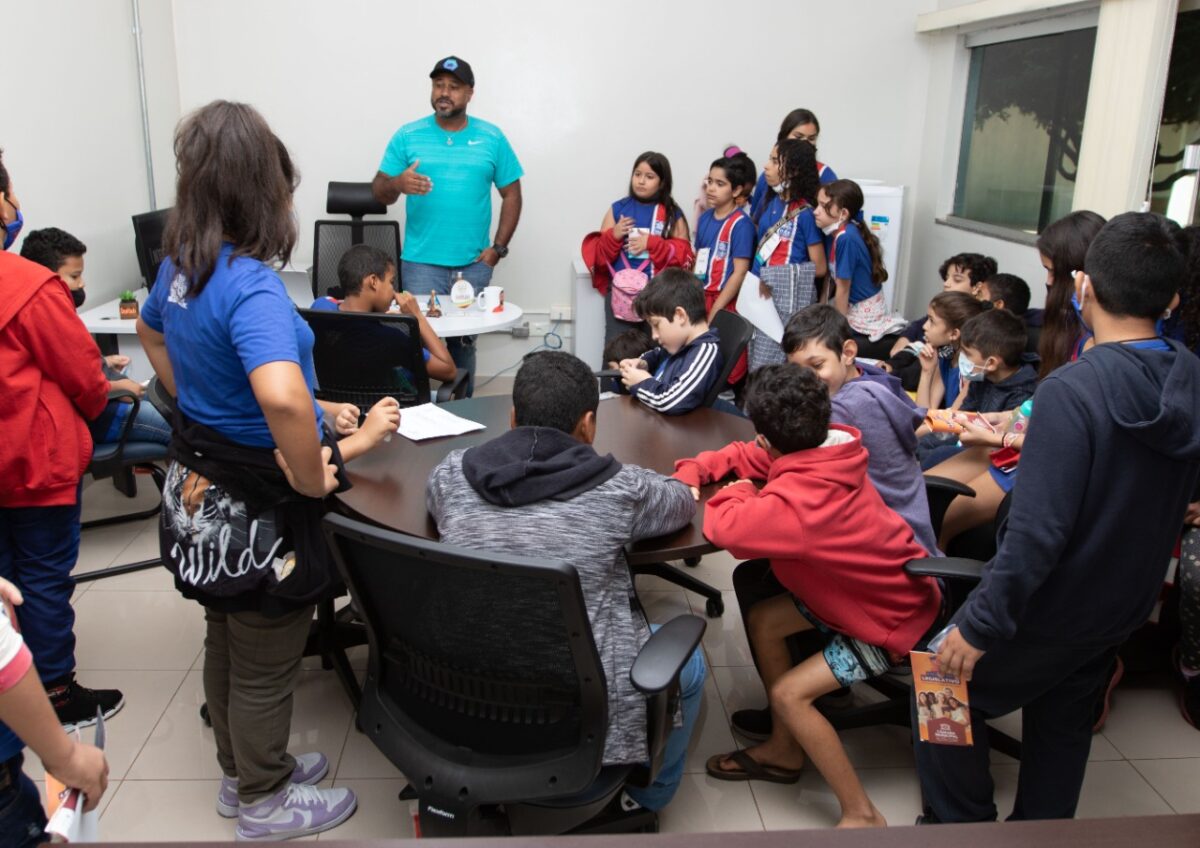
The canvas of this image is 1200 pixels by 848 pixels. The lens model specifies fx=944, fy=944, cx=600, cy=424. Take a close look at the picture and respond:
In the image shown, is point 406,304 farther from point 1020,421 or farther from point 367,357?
point 1020,421

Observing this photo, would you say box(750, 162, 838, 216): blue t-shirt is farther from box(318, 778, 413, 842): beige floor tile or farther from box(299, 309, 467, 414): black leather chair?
box(318, 778, 413, 842): beige floor tile

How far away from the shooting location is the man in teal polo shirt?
4730 millimetres

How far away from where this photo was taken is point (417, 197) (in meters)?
4.84

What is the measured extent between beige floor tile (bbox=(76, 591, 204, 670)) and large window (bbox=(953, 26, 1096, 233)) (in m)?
4.30


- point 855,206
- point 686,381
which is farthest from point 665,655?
point 855,206

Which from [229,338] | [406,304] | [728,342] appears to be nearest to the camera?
[229,338]

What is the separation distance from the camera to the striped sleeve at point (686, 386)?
2834mm

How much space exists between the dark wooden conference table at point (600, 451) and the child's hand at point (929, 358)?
1.07 m

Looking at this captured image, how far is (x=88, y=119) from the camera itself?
15.0ft

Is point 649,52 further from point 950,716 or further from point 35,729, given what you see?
point 35,729

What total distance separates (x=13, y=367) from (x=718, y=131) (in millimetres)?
4532

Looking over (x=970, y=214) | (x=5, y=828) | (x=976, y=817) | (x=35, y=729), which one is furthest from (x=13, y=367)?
(x=970, y=214)

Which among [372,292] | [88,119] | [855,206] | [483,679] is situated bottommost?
[483,679]

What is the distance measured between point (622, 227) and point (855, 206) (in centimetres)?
115
